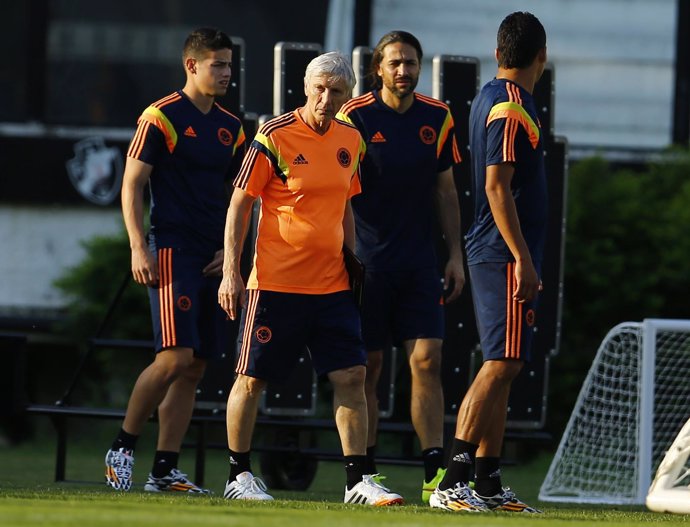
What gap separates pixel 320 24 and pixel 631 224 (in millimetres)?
3028

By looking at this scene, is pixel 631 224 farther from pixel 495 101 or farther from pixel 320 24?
pixel 495 101

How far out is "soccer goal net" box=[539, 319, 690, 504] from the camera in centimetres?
1004

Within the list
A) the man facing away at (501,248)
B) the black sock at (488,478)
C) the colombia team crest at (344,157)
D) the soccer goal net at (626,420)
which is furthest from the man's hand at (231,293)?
the soccer goal net at (626,420)

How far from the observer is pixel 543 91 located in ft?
34.5

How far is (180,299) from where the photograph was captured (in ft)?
28.3

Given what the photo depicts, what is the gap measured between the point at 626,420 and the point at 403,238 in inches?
136

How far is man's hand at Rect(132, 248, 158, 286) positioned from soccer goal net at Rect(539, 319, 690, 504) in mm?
2666

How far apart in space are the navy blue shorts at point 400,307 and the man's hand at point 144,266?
1039mm

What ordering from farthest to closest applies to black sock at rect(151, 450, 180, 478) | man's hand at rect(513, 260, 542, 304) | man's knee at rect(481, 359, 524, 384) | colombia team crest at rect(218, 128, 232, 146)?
colombia team crest at rect(218, 128, 232, 146), black sock at rect(151, 450, 180, 478), man's knee at rect(481, 359, 524, 384), man's hand at rect(513, 260, 542, 304)

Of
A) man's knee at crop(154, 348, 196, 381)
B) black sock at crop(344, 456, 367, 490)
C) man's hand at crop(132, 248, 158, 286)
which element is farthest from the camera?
man's knee at crop(154, 348, 196, 381)

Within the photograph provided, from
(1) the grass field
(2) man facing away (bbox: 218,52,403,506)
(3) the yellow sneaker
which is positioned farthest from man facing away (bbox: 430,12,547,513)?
(3) the yellow sneaker

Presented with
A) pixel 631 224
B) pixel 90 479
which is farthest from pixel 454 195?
pixel 631 224

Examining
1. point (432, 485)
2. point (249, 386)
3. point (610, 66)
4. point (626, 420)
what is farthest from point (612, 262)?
point (249, 386)

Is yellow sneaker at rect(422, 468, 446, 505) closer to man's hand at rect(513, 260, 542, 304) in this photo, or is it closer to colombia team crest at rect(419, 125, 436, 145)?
man's hand at rect(513, 260, 542, 304)
